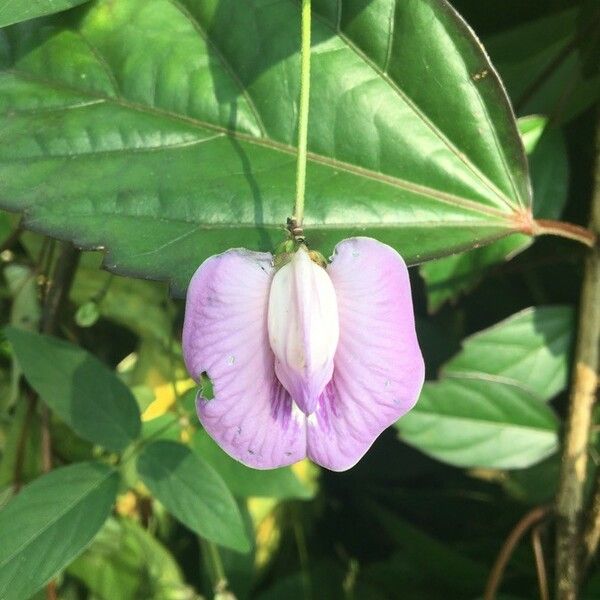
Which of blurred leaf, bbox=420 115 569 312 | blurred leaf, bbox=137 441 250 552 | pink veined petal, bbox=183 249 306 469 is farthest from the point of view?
blurred leaf, bbox=420 115 569 312

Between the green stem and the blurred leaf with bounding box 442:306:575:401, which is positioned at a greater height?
the green stem

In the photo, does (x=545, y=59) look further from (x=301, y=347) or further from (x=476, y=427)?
(x=301, y=347)

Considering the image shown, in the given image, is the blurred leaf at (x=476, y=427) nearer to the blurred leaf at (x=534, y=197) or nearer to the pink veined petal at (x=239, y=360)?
the blurred leaf at (x=534, y=197)

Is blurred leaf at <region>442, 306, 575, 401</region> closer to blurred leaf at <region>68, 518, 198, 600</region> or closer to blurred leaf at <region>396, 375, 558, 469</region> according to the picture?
blurred leaf at <region>396, 375, 558, 469</region>

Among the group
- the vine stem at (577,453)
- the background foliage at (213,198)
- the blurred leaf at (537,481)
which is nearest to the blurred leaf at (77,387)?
the background foliage at (213,198)

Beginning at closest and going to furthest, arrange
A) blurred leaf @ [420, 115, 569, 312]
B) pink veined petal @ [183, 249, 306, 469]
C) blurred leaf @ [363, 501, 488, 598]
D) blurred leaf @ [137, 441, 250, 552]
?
pink veined petal @ [183, 249, 306, 469], blurred leaf @ [137, 441, 250, 552], blurred leaf @ [420, 115, 569, 312], blurred leaf @ [363, 501, 488, 598]

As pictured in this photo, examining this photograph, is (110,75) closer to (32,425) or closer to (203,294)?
(203,294)

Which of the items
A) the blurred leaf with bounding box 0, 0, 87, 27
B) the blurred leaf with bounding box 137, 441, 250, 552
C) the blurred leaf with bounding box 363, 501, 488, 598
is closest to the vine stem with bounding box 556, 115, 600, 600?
the blurred leaf with bounding box 363, 501, 488, 598

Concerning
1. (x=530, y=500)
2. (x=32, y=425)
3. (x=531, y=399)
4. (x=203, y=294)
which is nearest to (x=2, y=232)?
(x=32, y=425)
